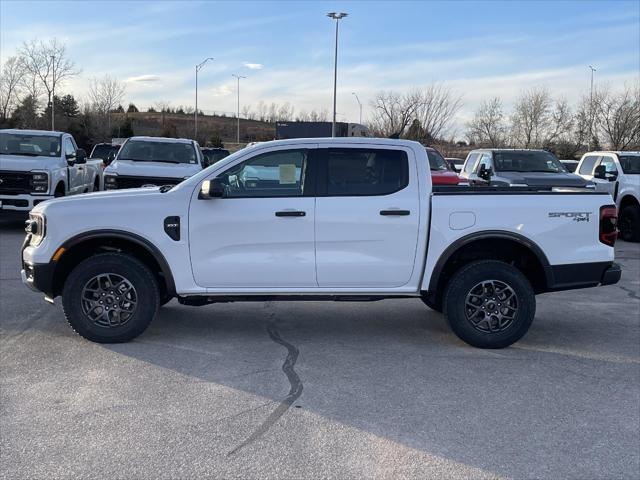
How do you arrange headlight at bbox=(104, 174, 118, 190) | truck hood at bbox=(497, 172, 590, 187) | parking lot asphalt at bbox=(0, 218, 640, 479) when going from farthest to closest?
headlight at bbox=(104, 174, 118, 190) → truck hood at bbox=(497, 172, 590, 187) → parking lot asphalt at bbox=(0, 218, 640, 479)

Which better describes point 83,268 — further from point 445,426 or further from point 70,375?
point 445,426

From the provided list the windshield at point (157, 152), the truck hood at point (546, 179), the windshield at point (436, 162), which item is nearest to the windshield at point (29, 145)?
the windshield at point (157, 152)

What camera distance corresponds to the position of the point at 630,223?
14.6 meters

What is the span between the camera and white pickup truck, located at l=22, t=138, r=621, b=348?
6.00 meters

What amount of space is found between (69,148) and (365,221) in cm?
1122

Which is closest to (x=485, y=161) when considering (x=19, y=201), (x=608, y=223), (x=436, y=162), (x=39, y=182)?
(x=436, y=162)

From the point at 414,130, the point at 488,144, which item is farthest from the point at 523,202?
the point at 488,144

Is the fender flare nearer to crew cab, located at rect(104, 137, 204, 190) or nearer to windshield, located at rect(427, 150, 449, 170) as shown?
crew cab, located at rect(104, 137, 204, 190)

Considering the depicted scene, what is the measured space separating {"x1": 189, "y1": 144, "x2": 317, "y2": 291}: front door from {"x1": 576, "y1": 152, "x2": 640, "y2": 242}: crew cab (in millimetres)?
10639

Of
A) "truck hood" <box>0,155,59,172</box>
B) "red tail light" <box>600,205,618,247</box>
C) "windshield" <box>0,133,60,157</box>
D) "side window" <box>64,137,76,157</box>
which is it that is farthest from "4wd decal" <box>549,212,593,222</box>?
"side window" <box>64,137,76,157</box>

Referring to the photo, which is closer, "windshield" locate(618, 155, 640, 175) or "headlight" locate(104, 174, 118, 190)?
"headlight" locate(104, 174, 118, 190)

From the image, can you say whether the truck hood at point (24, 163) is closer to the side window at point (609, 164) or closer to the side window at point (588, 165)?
the side window at point (609, 164)

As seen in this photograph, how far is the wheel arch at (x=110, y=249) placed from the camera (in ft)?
19.6

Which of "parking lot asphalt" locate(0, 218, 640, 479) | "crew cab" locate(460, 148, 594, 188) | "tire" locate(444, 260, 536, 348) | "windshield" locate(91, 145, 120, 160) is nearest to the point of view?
"parking lot asphalt" locate(0, 218, 640, 479)
